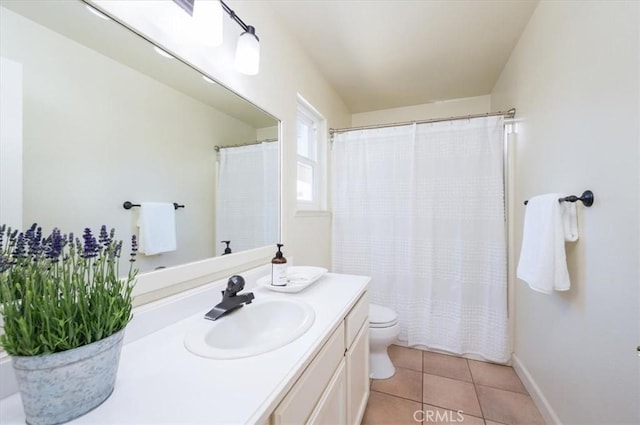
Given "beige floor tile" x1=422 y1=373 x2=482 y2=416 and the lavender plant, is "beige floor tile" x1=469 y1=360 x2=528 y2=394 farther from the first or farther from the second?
the lavender plant

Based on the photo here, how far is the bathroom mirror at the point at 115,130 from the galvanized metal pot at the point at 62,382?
0.38 meters

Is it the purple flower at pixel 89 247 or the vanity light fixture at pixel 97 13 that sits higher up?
the vanity light fixture at pixel 97 13

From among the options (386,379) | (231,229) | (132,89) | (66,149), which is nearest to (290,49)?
(132,89)

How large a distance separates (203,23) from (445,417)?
A: 2.21 m

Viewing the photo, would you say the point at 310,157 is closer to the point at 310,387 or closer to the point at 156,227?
the point at 156,227

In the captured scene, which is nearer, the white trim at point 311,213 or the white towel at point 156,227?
the white towel at point 156,227

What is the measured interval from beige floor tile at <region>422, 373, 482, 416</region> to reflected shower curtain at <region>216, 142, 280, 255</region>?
1.38 metres

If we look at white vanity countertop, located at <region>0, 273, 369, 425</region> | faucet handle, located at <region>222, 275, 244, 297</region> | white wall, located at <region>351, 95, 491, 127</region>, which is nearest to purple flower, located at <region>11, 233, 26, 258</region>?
white vanity countertop, located at <region>0, 273, 369, 425</region>

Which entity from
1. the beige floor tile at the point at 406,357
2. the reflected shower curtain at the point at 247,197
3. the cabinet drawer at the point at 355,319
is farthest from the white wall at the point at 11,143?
the beige floor tile at the point at 406,357

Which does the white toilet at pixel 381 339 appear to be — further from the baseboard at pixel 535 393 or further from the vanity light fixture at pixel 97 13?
the vanity light fixture at pixel 97 13

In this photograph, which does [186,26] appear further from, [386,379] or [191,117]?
[386,379]

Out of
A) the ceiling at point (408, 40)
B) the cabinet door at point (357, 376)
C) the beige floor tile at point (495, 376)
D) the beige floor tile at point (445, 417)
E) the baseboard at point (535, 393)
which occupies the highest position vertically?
the ceiling at point (408, 40)

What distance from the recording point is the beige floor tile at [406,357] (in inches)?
74.7

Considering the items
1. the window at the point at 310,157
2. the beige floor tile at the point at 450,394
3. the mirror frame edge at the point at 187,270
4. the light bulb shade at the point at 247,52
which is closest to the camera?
the mirror frame edge at the point at 187,270
